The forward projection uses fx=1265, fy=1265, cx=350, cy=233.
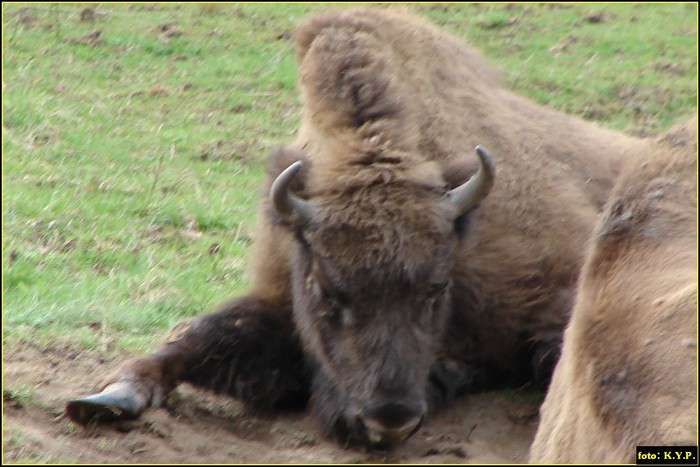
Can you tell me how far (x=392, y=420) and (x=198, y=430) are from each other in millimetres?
977

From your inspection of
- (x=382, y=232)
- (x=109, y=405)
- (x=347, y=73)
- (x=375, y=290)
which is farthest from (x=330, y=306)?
(x=347, y=73)

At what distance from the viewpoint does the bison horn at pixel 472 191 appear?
552cm

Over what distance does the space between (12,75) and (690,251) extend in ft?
26.3

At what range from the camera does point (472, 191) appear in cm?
555

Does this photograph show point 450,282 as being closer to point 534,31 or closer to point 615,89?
point 615,89

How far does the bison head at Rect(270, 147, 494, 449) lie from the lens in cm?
502

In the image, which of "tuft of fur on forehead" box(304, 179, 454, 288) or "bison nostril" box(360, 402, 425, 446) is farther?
"tuft of fur on forehead" box(304, 179, 454, 288)

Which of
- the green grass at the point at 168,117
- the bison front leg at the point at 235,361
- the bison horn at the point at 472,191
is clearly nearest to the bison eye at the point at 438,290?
the bison horn at the point at 472,191

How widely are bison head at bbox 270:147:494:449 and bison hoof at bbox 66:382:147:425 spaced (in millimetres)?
827

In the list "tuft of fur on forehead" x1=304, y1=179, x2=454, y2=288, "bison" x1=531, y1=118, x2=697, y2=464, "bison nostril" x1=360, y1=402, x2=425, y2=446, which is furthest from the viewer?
"tuft of fur on forehead" x1=304, y1=179, x2=454, y2=288

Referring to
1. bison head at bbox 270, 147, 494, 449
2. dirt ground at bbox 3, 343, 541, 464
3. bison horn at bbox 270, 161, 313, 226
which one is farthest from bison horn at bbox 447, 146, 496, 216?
dirt ground at bbox 3, 343, 541, 464

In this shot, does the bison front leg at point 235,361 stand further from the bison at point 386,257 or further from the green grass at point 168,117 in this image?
the green grass at point 168,117

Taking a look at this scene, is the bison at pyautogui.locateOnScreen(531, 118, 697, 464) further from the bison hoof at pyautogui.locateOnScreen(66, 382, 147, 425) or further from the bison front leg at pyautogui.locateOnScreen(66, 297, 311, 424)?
the bison front leg at pyautogui.locateOnScreen(66, 297, 311, 424)

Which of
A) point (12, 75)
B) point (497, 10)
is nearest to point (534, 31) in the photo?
point (497, 10)
